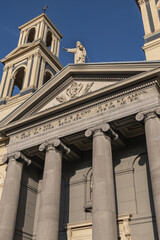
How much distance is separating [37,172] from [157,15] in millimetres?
15535

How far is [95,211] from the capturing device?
1367cm

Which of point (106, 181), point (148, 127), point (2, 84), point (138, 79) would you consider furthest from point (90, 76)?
point (2, 84)

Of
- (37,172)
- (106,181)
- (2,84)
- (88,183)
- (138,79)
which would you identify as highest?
(2,84)

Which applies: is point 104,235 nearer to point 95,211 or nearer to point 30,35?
point 95,211

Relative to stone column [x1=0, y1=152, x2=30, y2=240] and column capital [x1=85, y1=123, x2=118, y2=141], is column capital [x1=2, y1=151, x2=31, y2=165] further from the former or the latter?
column capital [x1=85, y1=123, x2=118, y2=141]

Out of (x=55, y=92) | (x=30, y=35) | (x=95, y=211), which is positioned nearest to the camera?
(x=95, y=211)

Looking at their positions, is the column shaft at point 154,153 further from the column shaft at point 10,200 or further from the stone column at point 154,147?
the column shaft at point 10,200

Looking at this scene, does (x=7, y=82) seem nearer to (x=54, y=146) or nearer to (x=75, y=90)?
(x=75, y=90)

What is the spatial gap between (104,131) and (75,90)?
419 cm

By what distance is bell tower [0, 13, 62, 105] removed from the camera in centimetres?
2802

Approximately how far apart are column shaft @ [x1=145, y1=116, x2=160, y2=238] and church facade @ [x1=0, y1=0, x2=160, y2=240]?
0.04m

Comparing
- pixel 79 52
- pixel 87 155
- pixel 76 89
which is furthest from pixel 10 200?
pixel 79 52

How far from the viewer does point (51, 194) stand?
623 inches

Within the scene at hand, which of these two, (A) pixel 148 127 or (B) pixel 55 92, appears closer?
(A) pixel 148 127
